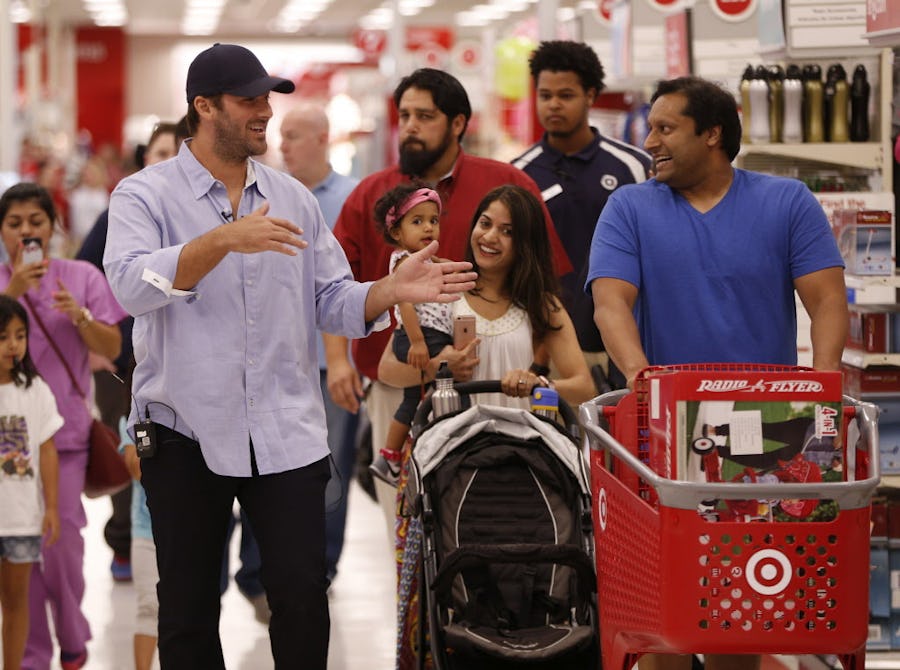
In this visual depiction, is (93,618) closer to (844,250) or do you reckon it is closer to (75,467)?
(75,467)

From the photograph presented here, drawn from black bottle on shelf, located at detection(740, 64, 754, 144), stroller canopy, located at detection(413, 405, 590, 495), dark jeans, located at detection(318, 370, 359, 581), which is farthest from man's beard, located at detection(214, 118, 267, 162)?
dark jeans, located at detection(318, 370, 359, 581)

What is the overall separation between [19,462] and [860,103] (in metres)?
3.26

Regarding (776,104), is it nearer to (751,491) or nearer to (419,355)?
(419,355)

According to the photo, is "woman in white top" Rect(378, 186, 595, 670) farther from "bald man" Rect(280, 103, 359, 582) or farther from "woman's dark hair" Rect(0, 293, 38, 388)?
"bald man" Rect(280, 103, 359, 582)

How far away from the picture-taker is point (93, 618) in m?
6.59

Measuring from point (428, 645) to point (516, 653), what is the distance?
1.60ft

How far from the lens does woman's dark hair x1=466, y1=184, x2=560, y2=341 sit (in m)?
4.75

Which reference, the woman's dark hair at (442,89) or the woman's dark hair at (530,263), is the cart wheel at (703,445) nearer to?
the woman's dark hair at (530,263)

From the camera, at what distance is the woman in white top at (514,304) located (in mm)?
4727

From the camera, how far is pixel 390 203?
4.77 m

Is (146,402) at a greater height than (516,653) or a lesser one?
greater

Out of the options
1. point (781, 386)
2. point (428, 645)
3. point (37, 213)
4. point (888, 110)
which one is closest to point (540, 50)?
point (888, 110)

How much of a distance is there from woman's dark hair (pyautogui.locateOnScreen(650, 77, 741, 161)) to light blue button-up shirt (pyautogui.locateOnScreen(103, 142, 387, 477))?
1.05m

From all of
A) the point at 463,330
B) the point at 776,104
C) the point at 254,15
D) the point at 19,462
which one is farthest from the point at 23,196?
the point at 254,15
